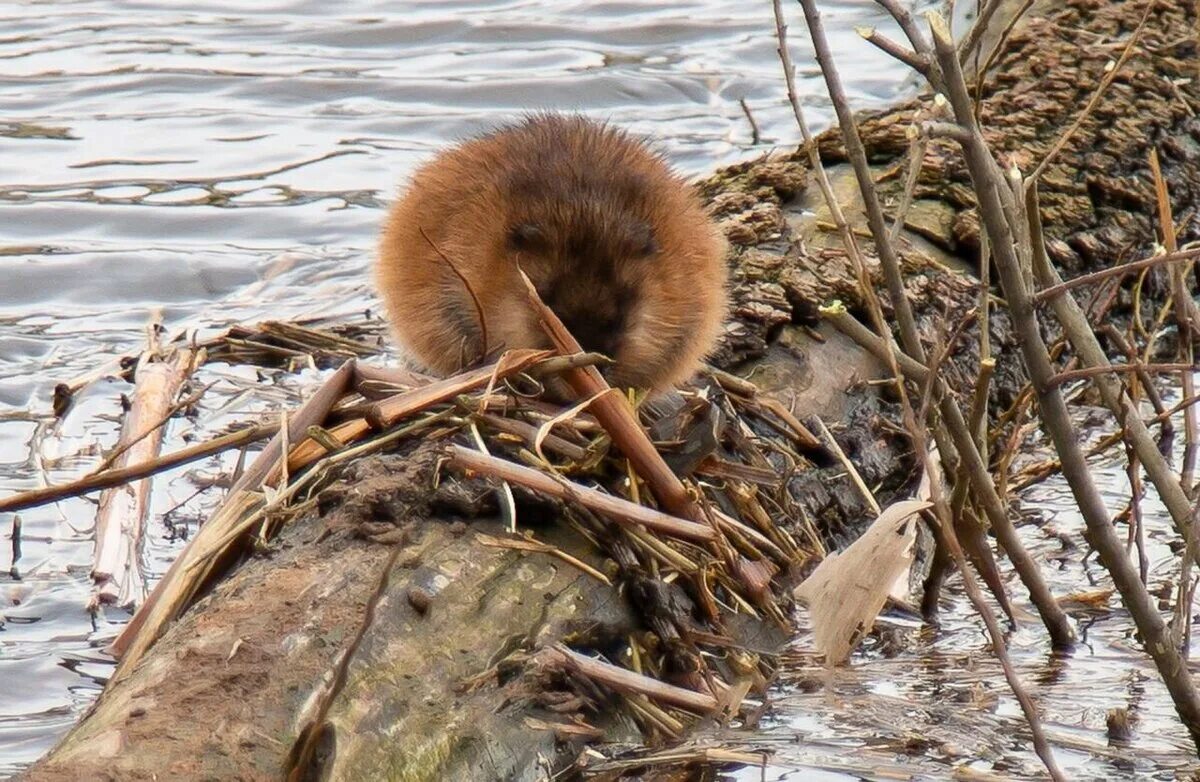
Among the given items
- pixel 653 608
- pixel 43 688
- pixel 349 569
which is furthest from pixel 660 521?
pixel 43 688

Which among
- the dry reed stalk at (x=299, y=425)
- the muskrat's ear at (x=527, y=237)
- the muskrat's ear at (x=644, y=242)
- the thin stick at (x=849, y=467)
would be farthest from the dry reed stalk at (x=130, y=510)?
the thin stick at (x=849, y=467)

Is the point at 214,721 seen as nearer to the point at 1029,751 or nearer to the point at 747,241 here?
the point at 1029,751

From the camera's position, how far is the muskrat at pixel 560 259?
4883 millimetres

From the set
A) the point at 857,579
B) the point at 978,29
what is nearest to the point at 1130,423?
the point at 857,579

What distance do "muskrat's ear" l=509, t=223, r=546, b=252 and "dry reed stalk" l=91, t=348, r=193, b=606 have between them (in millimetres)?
1101

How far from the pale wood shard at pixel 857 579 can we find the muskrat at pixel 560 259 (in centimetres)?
118

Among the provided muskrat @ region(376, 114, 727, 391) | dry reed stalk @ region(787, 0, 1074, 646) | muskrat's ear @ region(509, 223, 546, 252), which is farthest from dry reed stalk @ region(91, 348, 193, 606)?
dry reed stalk @ region(787, 0, 1074, 646)

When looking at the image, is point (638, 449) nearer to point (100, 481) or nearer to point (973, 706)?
point (973, 706)

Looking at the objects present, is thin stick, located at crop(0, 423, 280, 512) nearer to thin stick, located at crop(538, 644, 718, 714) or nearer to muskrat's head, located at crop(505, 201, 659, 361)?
thin stick, located at crop(538, 644, 718, 714)

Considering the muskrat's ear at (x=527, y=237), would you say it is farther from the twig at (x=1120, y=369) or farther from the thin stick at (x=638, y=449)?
the twig at (x=1120, y=369)

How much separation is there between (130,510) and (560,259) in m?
1.63

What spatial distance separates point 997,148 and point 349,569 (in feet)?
12.5

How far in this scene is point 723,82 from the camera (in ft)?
35.3

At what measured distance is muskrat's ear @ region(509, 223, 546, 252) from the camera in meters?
4.89
